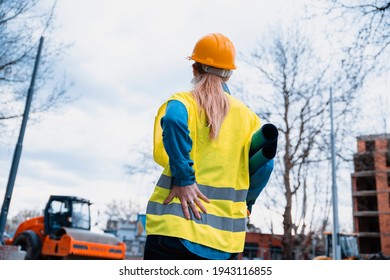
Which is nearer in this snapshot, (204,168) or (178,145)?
(178,145)

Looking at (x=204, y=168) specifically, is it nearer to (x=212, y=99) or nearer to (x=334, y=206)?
(x=212, y=99)

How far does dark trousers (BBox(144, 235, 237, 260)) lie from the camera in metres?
1.70

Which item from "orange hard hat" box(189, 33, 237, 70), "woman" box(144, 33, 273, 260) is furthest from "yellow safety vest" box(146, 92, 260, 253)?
"orange hard hat" box(189, 33, 237, 70)

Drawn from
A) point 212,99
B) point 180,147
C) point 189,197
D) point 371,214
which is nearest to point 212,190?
point 189,197

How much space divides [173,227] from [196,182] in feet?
0.71

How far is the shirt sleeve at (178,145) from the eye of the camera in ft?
5.43

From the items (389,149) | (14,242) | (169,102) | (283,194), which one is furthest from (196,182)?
(389,149)

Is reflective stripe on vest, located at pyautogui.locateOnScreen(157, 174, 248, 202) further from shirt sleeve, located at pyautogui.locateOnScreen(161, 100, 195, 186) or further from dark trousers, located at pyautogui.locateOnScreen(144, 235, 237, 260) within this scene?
dark trousers, located at pyautogui.locateOnScreen(144, 235, 237, 260)

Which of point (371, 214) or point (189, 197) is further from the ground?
point (371, 214)

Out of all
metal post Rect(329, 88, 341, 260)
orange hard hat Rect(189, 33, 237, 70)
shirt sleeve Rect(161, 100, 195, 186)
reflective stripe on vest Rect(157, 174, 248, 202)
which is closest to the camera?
shirt sleeve Rect(161, 100, 195, 186)

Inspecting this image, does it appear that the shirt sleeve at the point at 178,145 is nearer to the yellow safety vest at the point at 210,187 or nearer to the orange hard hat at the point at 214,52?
the yellow safety vest at the point at 210,187

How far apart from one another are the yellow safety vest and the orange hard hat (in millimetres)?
208

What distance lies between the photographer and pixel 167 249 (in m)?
1.72

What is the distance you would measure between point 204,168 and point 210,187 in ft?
0.28
